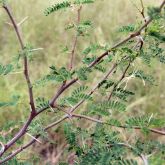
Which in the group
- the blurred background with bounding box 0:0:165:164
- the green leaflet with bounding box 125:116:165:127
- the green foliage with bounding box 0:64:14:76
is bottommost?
the blurred background with bounding box 0:0:165:164

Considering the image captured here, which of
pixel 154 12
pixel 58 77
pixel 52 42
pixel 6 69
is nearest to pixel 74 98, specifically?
pixel 58 77

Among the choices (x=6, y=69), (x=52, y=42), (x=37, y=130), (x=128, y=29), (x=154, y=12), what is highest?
(x=154, y=12)

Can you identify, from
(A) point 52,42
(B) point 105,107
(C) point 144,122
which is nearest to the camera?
(C) point 144,122

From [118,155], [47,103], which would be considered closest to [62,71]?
Result: [47,103]

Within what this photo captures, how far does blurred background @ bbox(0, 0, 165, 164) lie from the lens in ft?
11.0

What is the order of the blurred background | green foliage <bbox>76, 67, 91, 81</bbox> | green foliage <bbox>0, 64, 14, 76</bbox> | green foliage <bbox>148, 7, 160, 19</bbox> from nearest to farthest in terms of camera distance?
green foliage <bbox>148, 7, 160, 19</bbox>, green foliage <bbox>76, 67, 91, 81</bbox>, green foliage <bbox>0, 64, 14, 76</bbox>, the blurred background

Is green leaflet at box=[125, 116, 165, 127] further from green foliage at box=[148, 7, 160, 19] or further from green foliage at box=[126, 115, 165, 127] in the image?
green foliage at box=[148, 7, 160, 19]

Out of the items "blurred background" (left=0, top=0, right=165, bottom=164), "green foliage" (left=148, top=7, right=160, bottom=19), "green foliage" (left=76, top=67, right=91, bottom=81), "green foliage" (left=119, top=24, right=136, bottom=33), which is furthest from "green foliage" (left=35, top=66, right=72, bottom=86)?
"blurred background" (left=0, top=0, right=165, bottom=164)

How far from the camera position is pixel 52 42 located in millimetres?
4312

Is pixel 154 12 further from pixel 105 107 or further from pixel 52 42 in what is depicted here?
pixel 52 42

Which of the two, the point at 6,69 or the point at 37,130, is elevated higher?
the point at 6,69

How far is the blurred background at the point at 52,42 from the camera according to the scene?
3340 millimetres

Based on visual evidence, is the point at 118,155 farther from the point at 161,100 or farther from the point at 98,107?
the point at 161,100

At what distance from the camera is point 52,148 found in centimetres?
306
